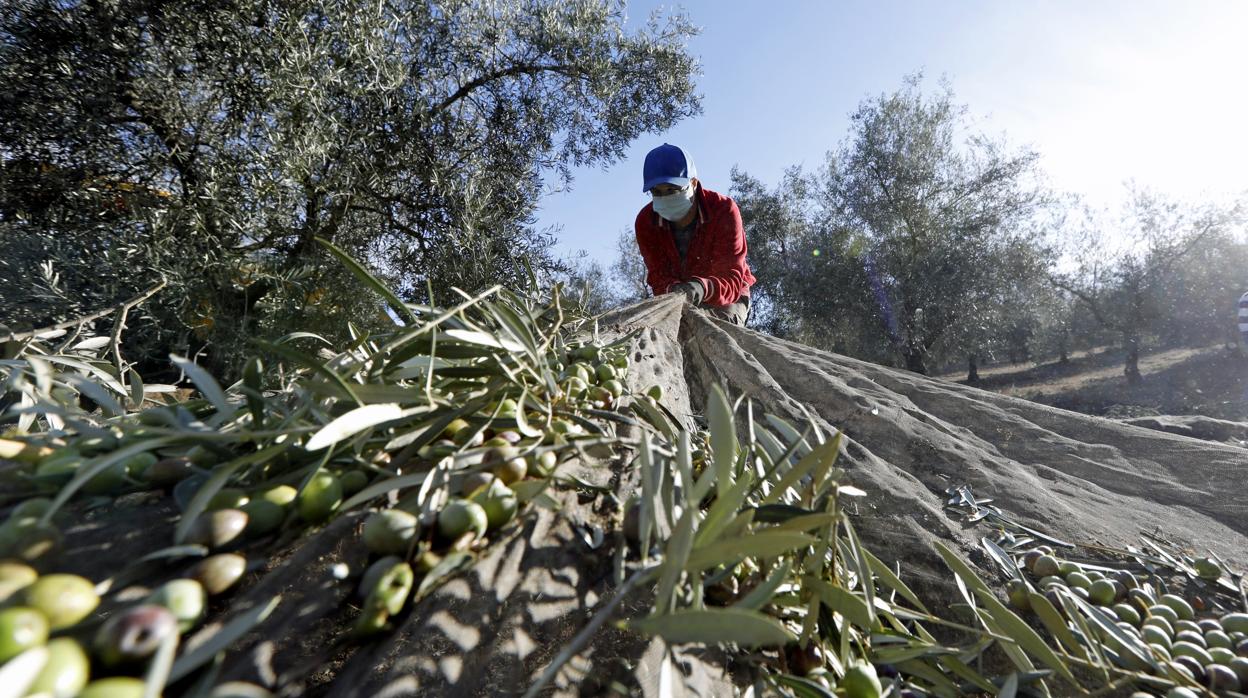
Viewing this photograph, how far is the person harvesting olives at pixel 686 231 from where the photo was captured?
4438mm

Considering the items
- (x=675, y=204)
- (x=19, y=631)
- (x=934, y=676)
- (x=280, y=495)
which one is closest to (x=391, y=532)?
(x=280, y=495)

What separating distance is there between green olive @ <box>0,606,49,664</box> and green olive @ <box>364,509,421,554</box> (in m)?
0.22

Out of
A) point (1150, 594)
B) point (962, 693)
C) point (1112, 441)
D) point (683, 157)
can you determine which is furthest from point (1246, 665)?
point (683, 157)

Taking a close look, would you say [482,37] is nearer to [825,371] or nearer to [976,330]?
[825,371]

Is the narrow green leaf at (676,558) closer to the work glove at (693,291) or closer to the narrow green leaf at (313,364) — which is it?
the narrow green leaf at (313,364)

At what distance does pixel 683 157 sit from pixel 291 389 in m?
4.51

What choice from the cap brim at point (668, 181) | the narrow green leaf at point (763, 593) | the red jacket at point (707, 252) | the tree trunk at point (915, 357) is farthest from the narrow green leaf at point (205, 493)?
the tree trunk at point (915, 357)

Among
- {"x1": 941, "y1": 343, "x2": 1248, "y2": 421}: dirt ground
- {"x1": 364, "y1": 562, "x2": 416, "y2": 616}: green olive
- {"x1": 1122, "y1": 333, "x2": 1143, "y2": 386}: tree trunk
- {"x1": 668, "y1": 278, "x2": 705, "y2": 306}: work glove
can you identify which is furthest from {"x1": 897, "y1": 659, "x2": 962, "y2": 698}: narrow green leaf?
{"x1": 1122, "y1": 333, "x2": 1143, "y2": 386}: tree trunk

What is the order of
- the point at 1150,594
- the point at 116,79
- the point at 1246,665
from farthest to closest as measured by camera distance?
the point at 116,79 → the point at 1150,594 → the point at 1246,665

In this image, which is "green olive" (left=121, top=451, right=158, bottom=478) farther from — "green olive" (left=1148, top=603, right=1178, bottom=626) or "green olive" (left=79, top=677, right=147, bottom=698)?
"green olive" (left=1148, top=603, right=1178, bottom=626)

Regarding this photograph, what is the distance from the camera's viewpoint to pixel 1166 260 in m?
19.2

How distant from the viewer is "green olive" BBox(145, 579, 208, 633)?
427mm

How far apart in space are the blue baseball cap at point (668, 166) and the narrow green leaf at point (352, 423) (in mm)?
4381

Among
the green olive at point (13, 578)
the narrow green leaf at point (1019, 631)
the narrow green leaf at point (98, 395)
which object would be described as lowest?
the narrow green leaf at point (1019, 631)
